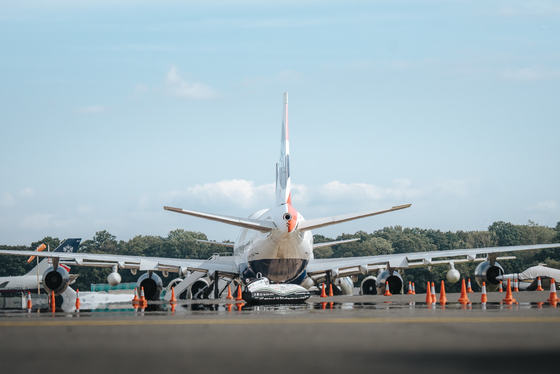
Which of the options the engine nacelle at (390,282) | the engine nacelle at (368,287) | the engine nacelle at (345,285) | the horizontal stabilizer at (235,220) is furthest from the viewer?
the engine nacelle at (345,285)

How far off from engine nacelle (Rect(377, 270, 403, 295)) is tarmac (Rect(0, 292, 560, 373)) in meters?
19.9

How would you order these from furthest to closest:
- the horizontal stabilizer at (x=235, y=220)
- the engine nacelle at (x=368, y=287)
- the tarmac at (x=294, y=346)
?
the engine nacelle at (x=368, y=287) → the horizontal stabilizer at (x=235, y=220) → the tarmac at (x=294, y=346)

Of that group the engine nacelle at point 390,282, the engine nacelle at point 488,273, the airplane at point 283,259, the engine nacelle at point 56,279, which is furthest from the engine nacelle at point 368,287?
the engine nacelle at point 56,279

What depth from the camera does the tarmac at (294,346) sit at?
680 centimetres

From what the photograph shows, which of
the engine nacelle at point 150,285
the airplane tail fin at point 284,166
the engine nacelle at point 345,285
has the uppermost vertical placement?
the airplane tail fin at point 284,166

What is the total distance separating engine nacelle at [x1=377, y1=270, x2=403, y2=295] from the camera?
1288 inches

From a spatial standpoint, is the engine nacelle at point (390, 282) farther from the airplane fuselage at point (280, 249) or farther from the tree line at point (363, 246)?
the tree line at point (363, 246)

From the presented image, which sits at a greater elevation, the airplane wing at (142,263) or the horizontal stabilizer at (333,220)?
the horizontal stabilizer at (333,220)

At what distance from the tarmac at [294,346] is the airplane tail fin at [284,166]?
18806mm

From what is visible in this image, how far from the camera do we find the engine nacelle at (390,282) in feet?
107

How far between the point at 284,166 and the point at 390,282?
27.9 feet

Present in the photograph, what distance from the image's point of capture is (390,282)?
33062 millimetres

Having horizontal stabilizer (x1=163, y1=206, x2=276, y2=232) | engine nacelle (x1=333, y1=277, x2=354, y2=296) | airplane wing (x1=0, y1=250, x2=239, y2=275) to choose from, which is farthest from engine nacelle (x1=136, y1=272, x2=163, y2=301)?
engine nacelle (x1=333, y1=277, x2=354, y2=296)

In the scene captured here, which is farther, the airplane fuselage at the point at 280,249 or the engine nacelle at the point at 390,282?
the engine nacelle at the point at 390,282
